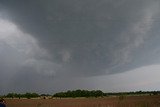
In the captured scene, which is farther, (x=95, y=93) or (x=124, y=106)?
(x=95, y=93)

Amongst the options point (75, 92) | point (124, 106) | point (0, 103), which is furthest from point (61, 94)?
point (0, 103)

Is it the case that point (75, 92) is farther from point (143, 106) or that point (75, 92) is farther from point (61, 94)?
point (143, 106)

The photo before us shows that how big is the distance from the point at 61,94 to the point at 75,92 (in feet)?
35.2

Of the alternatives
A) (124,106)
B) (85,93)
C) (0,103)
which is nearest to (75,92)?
(85,93)

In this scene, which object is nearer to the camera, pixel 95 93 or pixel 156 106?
pixel 156 106

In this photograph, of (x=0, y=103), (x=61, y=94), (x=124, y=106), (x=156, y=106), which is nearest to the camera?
(x=0, y=103)

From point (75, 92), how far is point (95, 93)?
911 cm

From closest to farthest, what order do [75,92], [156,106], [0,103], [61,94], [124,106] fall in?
[0,103] → [156,106] → [124,106] → [61,94] → [75,92]

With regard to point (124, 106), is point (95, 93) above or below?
above

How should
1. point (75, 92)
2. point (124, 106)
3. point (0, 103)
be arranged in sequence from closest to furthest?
point (0, 103)
point (124, 106)
point (75, 92)

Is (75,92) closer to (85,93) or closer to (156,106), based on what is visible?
(85,93)

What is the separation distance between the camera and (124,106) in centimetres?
3127

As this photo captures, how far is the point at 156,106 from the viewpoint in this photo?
2742cm

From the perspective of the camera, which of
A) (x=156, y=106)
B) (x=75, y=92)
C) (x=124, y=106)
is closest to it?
(x=156, y=106)
